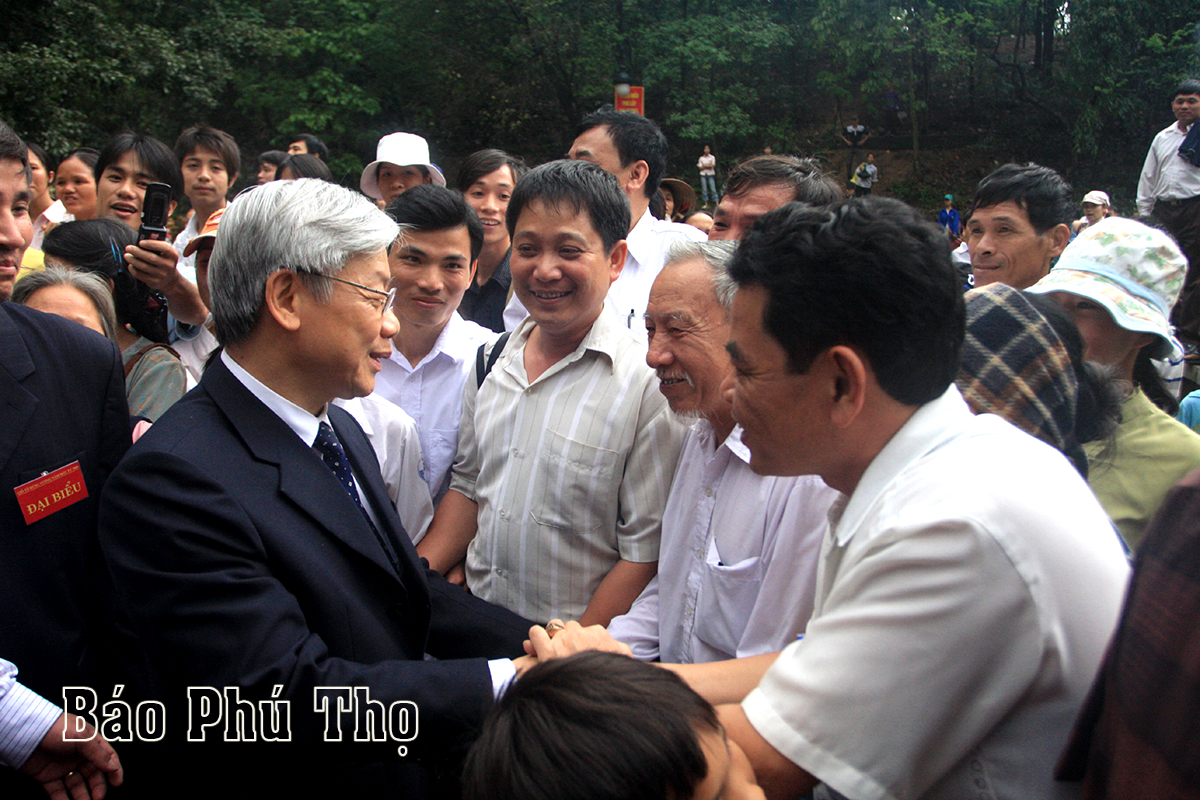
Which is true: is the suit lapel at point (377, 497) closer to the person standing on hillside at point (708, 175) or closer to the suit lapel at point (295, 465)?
the suit lapel at point (295, 465)

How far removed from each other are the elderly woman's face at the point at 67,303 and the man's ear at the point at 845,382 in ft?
7.78

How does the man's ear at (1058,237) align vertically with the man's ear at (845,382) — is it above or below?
below

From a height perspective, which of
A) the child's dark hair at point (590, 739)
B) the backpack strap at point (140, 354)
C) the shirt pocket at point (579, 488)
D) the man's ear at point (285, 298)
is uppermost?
the man's ear at point (285, 298)

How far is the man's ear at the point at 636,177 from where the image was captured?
448cm

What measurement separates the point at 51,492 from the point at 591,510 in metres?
1.39

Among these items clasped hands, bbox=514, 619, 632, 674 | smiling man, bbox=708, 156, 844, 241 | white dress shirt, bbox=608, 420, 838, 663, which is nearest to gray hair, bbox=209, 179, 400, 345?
clasped hands, bbox=514, 619, 632, 674

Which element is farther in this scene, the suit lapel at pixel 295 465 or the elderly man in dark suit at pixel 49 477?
the elderly man in dark suit at pixel 49 477

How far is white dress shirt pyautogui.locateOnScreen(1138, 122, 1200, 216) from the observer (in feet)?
27.2

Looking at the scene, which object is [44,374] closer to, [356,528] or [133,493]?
[133,493]

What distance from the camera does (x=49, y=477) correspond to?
2027mm

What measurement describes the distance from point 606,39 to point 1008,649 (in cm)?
2653

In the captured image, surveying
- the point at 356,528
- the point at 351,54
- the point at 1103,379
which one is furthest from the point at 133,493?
the point at 351,54

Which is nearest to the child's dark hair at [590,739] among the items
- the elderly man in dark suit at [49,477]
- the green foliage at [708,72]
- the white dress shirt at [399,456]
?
the elderly man in dark suit at [49,477]

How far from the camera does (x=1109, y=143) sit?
21.7 m
